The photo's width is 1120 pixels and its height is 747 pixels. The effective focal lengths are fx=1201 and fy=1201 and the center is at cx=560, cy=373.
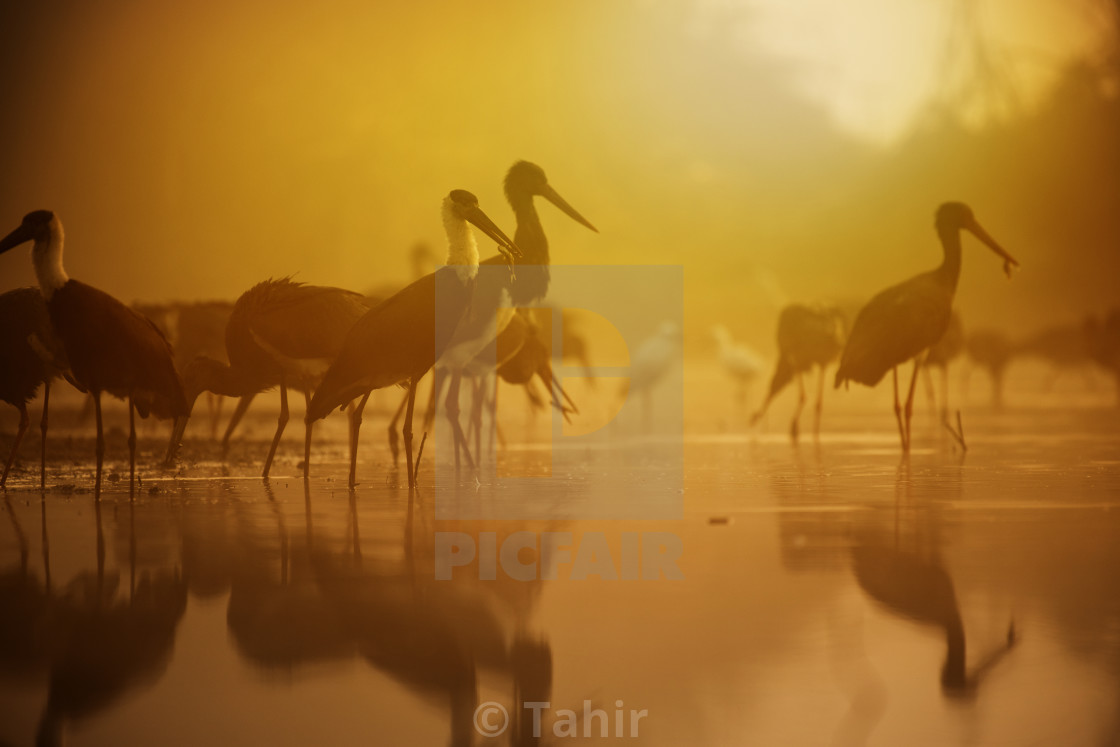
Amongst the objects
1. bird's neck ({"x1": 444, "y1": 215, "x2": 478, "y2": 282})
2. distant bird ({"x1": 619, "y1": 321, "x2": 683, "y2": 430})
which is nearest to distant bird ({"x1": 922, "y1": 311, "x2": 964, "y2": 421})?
distant bird ({"x1": 619, "y1": 321, "x2": 683, "y2": 430})

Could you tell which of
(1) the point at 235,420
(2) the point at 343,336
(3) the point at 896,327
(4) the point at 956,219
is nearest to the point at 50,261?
(2) the point at 343,336

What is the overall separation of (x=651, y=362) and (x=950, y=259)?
6.20 metres

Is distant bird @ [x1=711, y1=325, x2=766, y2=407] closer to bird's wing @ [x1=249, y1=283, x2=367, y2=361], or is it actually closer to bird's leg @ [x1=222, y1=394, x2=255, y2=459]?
bird's leg @ [x1=222, y1=394, x2=255, y2=459]

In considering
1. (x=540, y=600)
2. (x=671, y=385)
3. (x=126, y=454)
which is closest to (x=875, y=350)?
(x=126, y=454)

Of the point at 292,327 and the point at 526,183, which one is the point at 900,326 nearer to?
the point at 526,183

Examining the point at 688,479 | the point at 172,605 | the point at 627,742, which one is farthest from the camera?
the point at 688,479

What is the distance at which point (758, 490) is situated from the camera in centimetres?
750

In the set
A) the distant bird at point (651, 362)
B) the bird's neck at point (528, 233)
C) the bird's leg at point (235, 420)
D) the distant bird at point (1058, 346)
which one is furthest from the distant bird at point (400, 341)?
the distant bird at point (1058, 346)

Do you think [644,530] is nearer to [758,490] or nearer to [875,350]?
[758,490]

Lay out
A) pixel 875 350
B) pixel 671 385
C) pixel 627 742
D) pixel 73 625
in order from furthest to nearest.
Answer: pixel 671 385 → pixel 875 350 → pixel 73 625 → pixel 627 742

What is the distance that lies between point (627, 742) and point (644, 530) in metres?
3.10

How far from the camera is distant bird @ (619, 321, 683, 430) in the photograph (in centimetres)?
1716

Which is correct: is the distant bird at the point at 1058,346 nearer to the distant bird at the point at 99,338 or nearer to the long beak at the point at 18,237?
the distant bird at the point at 99,338

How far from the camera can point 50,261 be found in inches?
289
